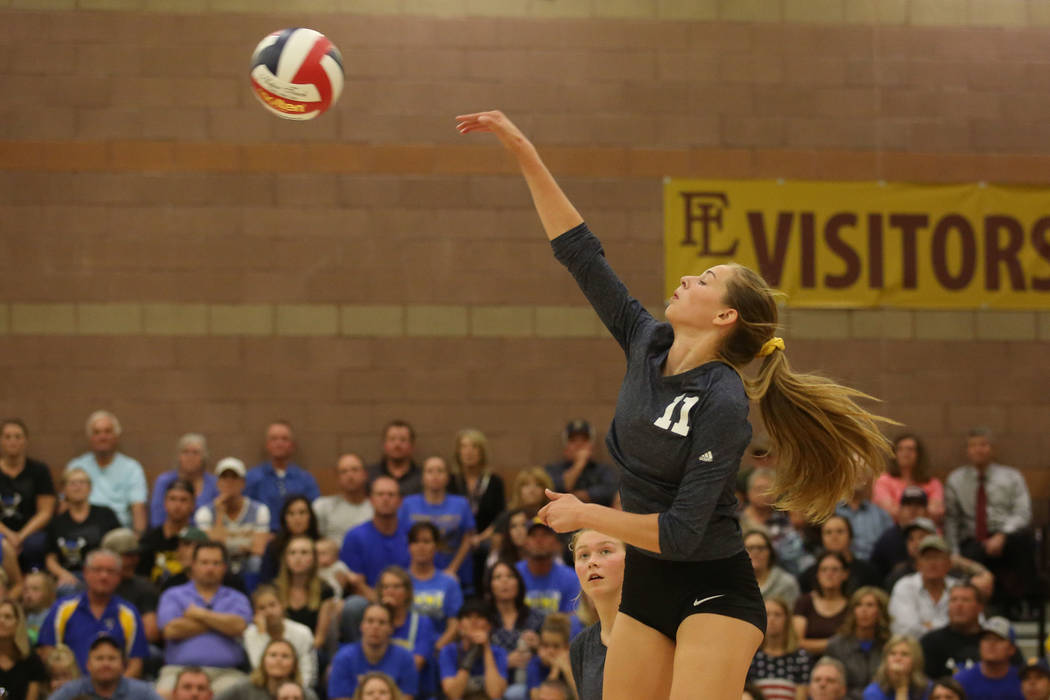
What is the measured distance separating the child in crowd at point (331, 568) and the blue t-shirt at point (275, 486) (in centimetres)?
117

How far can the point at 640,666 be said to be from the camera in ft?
13.5

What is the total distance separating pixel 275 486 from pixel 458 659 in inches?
108

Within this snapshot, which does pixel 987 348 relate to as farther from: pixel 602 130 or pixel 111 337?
pixel 111 337

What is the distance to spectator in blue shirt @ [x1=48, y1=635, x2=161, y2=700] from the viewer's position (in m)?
8.34

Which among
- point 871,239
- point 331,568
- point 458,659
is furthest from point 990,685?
point 871,239

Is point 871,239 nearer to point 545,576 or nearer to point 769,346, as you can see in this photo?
point 545,576

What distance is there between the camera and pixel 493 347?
→ 1216 centimetres

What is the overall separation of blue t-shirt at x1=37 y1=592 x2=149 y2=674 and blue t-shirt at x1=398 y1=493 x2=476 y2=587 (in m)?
2.25

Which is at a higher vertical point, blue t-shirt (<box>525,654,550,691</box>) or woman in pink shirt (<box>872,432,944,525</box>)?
woman in pink shirt (<box>872,432,944,525</box>)

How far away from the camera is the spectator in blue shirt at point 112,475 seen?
36.0 ft

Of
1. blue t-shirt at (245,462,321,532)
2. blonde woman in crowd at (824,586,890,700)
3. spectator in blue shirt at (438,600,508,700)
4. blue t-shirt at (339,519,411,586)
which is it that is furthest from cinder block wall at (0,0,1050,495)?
blonde woman in crowd at (824,586,890,700)

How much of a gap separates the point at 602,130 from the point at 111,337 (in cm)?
478

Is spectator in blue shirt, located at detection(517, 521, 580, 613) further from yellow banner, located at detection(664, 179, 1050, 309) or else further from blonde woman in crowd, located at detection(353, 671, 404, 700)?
yellow banner, located at detection(664, 179, 1050, 309)

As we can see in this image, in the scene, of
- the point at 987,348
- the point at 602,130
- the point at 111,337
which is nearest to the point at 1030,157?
the point at 987,348
